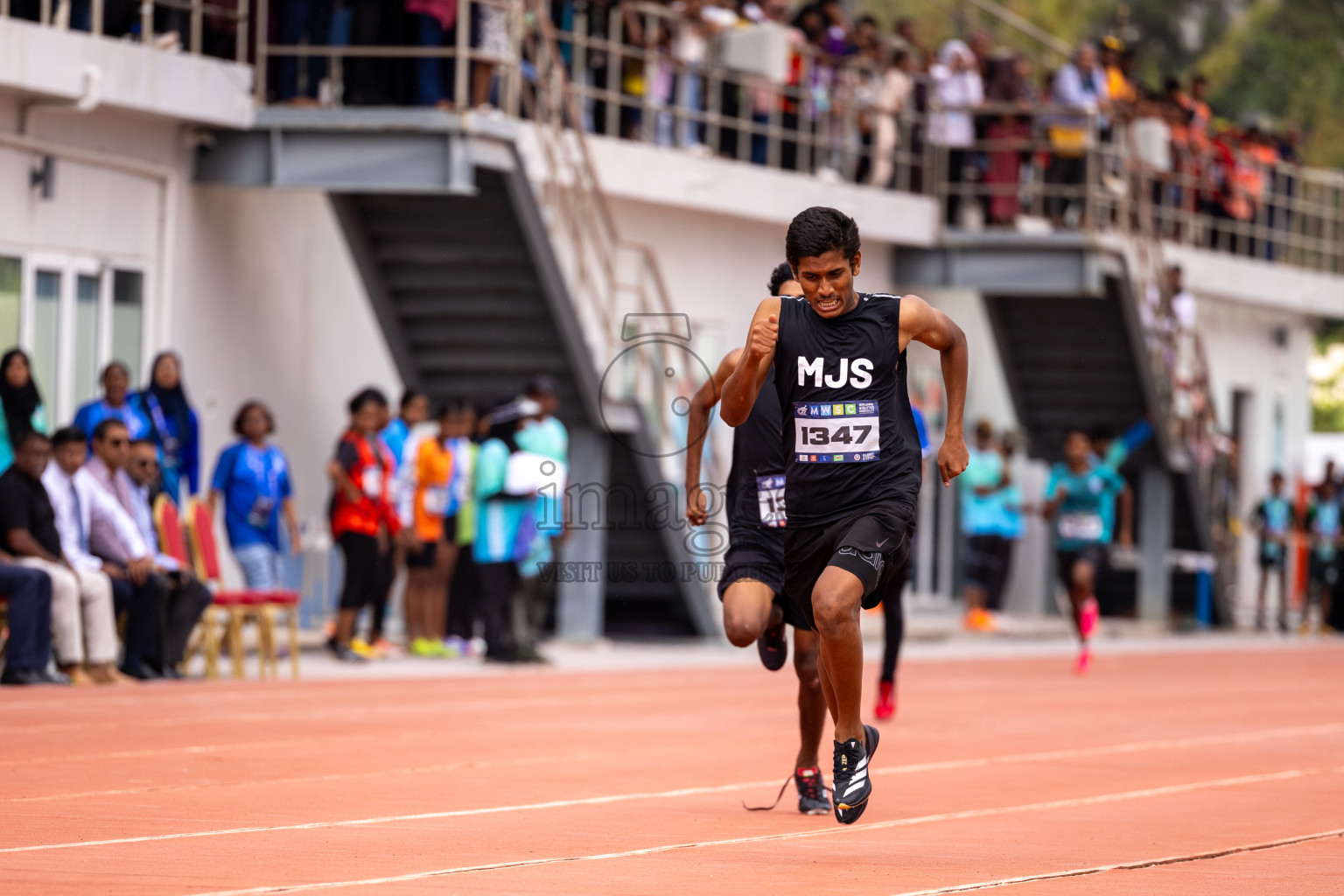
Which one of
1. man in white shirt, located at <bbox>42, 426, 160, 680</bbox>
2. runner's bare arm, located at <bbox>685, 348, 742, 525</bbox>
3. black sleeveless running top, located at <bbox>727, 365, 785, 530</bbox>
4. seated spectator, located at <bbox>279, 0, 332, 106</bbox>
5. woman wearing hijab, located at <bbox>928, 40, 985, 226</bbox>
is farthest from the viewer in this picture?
woman wearing hijab, located at <bbox>928, 40, 985, 226</bbox>

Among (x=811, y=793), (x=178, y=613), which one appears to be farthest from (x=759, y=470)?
(x=178, y=613)

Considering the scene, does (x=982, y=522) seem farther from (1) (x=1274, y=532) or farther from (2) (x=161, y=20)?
(2) (x=161, y=20)

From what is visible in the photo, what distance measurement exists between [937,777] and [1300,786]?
1541 millimetres

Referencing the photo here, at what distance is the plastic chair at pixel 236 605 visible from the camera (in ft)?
49.9

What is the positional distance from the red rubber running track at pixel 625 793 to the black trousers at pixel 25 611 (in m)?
0.45

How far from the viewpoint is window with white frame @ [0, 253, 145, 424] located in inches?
675

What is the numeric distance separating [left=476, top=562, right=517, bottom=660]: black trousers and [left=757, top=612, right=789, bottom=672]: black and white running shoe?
334 inches

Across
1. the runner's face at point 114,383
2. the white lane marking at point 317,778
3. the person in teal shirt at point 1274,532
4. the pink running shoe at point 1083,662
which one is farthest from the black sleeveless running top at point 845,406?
the person in teal shirt at point 1274,532

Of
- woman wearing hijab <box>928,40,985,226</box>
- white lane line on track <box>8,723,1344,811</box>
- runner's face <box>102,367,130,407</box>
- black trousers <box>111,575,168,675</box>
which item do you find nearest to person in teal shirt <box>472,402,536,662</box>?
runner's face <box>102,367,130,407</box>

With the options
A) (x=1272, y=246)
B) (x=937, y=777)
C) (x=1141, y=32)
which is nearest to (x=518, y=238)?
(x=937, y=777)

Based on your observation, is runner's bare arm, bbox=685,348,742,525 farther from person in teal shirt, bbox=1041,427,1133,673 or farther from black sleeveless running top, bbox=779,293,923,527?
person in teal shirt, bbox=1041,427,1133,673

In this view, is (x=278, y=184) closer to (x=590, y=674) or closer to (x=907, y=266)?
(x=590, y=674)

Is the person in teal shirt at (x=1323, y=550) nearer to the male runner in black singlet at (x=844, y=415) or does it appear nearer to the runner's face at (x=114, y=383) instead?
the runner's face at (x=114, y=383)

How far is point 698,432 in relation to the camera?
9.09m
